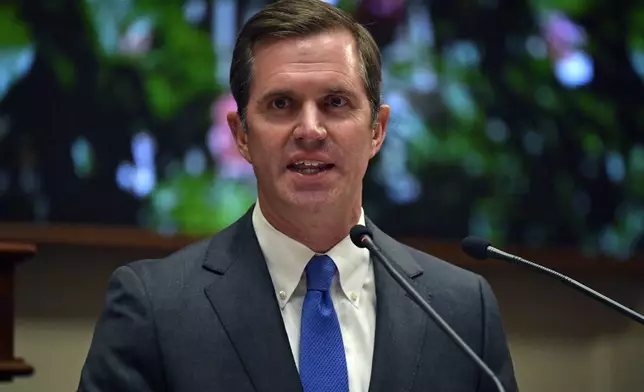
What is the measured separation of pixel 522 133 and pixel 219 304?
1.88 m

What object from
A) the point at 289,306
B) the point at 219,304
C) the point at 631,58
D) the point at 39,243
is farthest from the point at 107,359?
the point at 631,58

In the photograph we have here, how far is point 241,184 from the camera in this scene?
304 cm

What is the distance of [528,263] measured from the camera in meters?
1.57

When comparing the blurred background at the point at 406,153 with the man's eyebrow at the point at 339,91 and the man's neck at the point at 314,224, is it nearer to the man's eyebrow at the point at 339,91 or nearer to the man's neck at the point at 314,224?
the man's neck at the point at 314,224

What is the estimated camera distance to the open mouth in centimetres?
180

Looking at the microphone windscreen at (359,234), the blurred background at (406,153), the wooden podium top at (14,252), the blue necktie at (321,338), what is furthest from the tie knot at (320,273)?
the blurred background at (406,153)

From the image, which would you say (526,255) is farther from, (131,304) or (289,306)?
(131,304)

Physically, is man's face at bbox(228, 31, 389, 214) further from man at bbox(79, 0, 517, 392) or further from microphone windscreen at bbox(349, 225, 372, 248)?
microphone windscreen at bbox(349, 225, 372, 248)

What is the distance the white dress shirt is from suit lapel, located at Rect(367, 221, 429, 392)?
2 centimetres


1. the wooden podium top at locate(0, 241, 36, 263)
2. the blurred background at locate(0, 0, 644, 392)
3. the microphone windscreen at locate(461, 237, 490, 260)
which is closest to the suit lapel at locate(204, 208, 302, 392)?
the microphone windscreen at locate(461, 237, 490, 260)

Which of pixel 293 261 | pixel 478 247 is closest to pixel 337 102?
pixel 293 261

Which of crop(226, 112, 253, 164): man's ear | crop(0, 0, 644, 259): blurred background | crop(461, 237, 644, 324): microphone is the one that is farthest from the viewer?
crop(0, 0, 644, 259): blurred background

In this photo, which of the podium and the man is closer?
the man

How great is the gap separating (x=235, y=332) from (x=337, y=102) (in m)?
0.48
